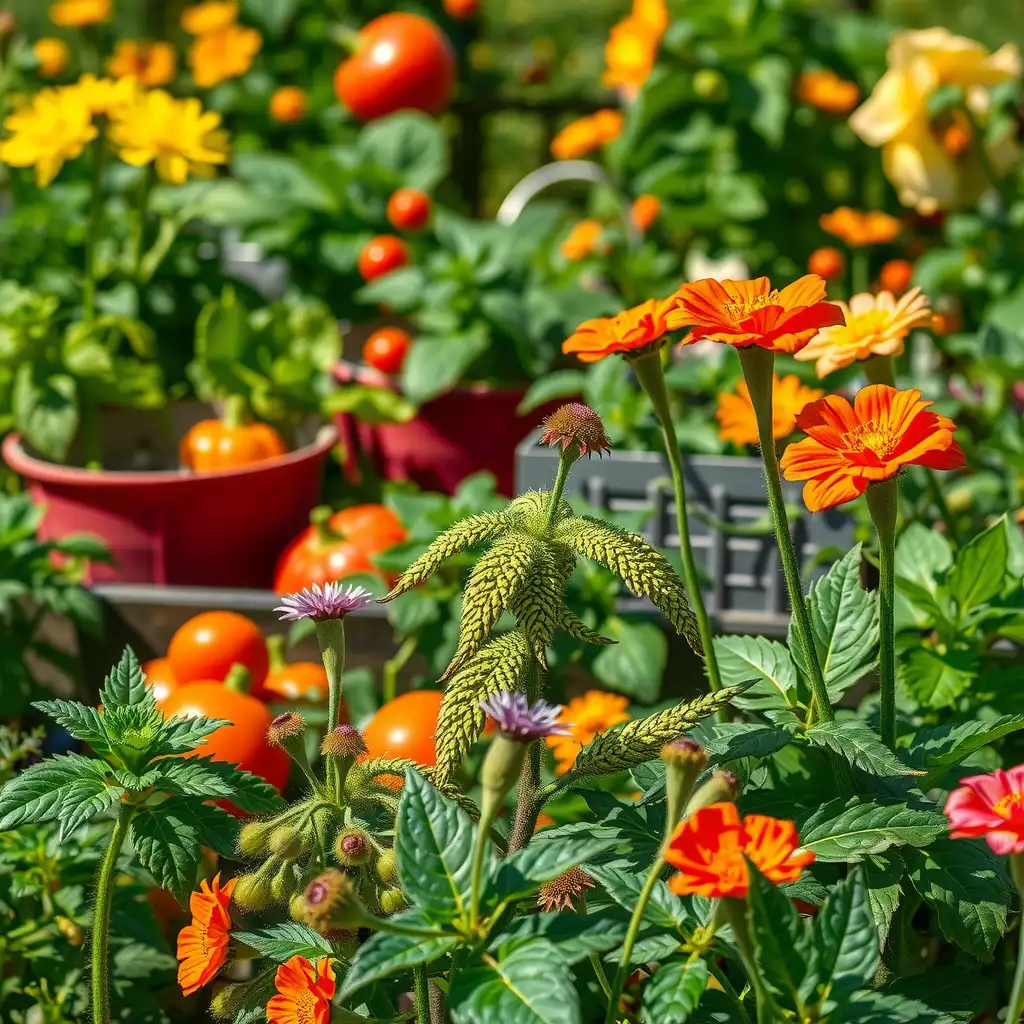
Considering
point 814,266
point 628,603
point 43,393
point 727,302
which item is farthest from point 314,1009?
point 814,266

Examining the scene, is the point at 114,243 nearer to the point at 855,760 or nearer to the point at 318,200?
the point at 318,200

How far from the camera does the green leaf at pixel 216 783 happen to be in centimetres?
72

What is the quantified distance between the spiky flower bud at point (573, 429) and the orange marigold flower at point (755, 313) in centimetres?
6

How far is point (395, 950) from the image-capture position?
0.57 metres

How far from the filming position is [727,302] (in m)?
0.71

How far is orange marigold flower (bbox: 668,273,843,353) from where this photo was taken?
667 mm

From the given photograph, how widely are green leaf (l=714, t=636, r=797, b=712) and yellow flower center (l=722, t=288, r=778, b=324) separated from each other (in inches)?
8.3

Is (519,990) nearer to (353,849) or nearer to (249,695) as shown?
(353,849)

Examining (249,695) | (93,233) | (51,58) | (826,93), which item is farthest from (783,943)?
(51,58)

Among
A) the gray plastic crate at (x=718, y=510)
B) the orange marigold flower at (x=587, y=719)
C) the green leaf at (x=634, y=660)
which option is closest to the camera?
the orange marigold flower at (x=587, y=719)

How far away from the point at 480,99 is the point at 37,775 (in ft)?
8.15

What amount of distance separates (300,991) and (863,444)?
375mm

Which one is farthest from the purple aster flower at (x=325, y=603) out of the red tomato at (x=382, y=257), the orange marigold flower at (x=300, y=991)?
the red tomato at (x=382, y=257)

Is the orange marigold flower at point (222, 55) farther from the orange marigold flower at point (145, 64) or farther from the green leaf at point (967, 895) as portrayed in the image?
the green leaf at point (967, 895)
